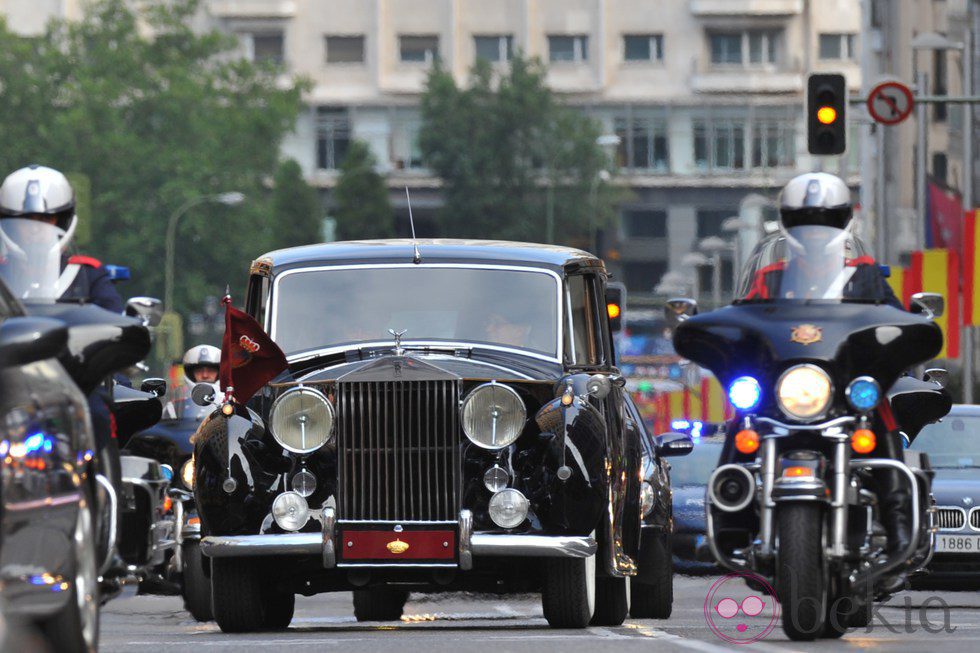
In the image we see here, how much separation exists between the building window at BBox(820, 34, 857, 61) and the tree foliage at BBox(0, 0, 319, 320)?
77.3ft

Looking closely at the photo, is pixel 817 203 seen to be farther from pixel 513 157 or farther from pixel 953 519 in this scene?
pixel 513 157

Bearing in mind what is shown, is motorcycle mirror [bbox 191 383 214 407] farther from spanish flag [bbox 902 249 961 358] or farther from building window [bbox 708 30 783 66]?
building window [bbox 708 30 783 66]

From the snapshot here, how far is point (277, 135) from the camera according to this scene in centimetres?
9431

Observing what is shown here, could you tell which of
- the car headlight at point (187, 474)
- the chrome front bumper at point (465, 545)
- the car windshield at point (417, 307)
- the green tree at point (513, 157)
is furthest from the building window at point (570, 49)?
the chrome front bumper at point (465, 545)

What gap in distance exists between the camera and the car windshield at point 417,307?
1477 cm

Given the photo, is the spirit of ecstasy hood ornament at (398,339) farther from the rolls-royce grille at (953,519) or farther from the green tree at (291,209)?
the green tree at (291,209)

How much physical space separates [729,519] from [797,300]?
1047mm

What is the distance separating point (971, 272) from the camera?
3409 centimetres

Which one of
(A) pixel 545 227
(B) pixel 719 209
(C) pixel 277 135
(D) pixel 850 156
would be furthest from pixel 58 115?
(D) pixel 850 156

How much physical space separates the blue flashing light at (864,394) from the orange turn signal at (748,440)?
0.46 meters

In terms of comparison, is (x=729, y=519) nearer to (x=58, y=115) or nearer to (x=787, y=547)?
(x=787, y=547)

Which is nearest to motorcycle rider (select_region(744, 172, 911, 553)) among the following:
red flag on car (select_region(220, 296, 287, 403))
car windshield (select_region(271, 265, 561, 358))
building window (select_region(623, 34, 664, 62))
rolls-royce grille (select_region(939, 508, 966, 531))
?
car windshield (select_region(271, 265, 561, 358))

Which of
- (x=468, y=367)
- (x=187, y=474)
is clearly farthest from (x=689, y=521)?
(x=468, y=367)

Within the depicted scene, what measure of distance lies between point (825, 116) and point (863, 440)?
52.2 feet
